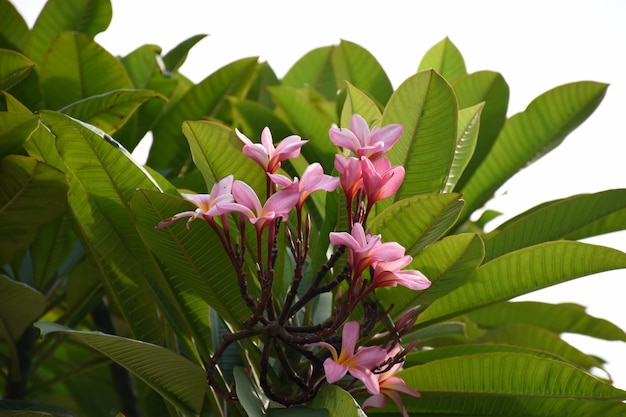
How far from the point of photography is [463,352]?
1.29m

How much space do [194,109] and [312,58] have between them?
21.4 inches

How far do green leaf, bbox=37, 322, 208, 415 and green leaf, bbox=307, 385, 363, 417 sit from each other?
6.4 inches

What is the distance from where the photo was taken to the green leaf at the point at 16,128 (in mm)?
1175

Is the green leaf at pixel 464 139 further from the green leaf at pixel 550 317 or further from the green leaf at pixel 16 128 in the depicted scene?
the green leaf at pixel 16 128

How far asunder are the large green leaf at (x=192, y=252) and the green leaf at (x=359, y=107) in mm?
341

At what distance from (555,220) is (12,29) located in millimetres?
1129

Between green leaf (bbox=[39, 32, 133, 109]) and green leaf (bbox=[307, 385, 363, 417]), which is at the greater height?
green leaf (bbox=[39, 32, 133, 109])

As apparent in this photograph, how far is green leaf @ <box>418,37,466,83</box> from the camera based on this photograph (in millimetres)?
1821

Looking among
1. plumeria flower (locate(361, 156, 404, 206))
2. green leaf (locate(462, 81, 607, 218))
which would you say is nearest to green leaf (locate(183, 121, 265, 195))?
plumeria flower (locate(361, 156, 404, 206))

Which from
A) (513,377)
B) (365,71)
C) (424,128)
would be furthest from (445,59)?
(513,377)

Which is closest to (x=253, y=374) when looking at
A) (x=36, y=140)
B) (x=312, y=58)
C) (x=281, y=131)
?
(x=36, y=140)

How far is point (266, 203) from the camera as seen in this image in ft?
3.06

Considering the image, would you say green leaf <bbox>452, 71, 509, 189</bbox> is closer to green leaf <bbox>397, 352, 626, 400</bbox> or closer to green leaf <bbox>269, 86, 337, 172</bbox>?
green leaf <bbox>269, 86, 337, 172</bbox>

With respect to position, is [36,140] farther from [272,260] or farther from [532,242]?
[532,242]
